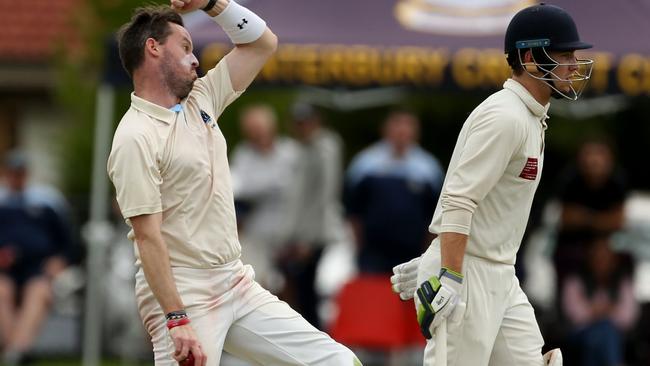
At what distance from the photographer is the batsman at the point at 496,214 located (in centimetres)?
669

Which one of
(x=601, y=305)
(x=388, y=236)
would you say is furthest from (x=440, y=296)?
(x=388, y=236)

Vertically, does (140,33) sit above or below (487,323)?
above

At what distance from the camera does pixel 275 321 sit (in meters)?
6.80

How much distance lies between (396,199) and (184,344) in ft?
21.4

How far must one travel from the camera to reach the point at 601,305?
12203 mm

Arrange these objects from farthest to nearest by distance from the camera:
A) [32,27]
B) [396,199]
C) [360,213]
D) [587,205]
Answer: [32,27] → [360,213] → [396,199] → [587,205]

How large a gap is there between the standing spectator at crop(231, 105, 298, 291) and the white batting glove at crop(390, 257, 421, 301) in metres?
6.12

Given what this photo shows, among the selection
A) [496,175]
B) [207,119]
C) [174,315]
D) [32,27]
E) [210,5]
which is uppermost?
[210,5]

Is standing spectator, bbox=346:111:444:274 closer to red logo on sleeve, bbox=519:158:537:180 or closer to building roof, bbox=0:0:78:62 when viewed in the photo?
red logo on sleeve, bbox=519:158:537:180

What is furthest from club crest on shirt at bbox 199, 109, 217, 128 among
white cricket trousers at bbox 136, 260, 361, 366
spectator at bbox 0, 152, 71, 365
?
spectator at bbox 0, 152, 71, 365

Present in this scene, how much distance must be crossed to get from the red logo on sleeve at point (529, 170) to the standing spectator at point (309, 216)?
6.71 metres

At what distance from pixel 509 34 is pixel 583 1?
5.14m

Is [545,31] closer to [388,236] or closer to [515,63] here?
[515,63]

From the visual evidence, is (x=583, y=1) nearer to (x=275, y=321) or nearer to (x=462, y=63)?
(x=462, y=63)
